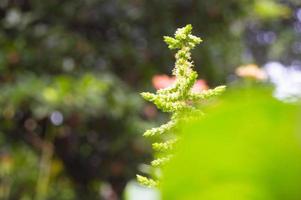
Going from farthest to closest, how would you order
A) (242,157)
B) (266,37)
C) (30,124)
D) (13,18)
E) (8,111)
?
(266,37) → (30,124) → (13,18) → (8,111) → (242,157)

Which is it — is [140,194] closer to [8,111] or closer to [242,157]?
[242,157]

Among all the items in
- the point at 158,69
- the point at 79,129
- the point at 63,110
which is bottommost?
the point at 63,110

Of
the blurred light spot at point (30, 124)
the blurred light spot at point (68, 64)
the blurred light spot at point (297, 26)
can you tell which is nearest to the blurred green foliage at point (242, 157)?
the blurred light spot at point (68, 64)

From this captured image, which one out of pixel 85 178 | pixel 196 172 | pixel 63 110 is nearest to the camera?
pixel 196 172

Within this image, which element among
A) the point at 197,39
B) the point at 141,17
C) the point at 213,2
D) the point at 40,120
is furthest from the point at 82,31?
the point at 197,39

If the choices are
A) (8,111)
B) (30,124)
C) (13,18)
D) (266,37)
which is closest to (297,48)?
A: (266,37)

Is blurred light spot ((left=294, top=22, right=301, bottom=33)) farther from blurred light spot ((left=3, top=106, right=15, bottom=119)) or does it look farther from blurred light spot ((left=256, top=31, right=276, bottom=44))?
blurred light spot ((left=3, top=106, right=15, bottom=119))

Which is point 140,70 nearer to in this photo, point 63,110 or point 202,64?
point 202,64

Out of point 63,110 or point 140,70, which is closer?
point 63,110
